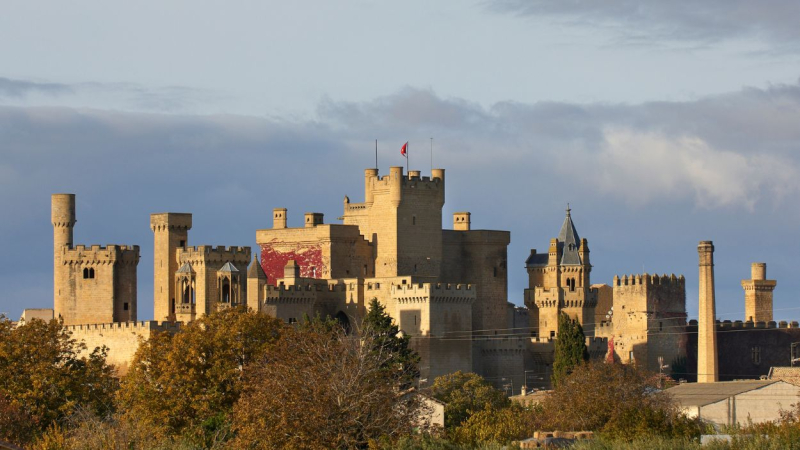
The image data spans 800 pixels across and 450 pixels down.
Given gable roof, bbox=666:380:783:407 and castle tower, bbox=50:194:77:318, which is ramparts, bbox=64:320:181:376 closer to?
castle tower, bbox=50:194:77:318

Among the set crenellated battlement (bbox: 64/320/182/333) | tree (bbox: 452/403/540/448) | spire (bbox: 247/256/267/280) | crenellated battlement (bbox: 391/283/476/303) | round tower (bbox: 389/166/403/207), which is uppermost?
round tower (bbox: 389/166/403/207)

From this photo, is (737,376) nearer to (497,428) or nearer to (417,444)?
(497,428)

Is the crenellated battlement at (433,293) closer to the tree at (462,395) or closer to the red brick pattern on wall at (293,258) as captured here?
the tree at (462,395)

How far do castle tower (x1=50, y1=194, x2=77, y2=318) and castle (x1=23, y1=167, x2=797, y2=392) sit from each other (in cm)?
8

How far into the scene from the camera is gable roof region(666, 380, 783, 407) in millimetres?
82750

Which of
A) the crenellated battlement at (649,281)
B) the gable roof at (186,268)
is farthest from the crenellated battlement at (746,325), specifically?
the gable roof at (186,268)

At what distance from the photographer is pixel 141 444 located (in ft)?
218

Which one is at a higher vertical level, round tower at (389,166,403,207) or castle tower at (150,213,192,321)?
round tower at (389,166,403,207)

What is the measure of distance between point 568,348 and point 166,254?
2268 centimetres

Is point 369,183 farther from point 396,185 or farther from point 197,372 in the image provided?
point 197,372

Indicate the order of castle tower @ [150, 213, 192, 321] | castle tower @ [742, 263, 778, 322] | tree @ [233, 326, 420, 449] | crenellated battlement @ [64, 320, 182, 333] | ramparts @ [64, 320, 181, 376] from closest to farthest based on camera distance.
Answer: tree @ [233, 326, 420, 449] < crenellated battlement @ [64, 320, 182, 333] < ramparts @ [64, 320, 181, 376] < castle tower @ [150, 213, 192, 321] < castle tower @ [742, 263, 778, 322]

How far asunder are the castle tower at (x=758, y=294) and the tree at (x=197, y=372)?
5129 cm

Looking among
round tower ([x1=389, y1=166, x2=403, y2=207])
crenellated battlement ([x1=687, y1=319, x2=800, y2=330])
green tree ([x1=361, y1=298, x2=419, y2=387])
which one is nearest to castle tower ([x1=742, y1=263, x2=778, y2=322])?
crenellated battlement ([x1=687, y1=319, x2=800, y2=330])

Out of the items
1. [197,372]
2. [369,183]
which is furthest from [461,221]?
[197,372]
